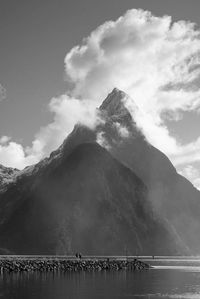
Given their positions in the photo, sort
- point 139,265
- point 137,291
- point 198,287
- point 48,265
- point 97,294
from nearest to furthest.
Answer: point 97,294
point 137,291
point 198,287
point 48,265
point 139,265

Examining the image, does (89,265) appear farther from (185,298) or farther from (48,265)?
(185,298)

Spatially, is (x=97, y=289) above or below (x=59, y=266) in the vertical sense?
below

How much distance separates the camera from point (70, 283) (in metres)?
82.9

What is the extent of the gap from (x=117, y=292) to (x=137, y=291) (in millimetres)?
3512

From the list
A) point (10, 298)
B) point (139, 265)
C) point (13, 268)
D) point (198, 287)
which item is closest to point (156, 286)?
point (198, 287)

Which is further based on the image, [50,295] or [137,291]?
[137,291]

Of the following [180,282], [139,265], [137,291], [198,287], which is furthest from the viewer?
[139,265]

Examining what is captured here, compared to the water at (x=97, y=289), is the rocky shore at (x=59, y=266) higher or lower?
higher

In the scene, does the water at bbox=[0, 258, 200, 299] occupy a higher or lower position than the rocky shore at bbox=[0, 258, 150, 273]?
lower

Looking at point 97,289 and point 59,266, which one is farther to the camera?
→ point 59,266

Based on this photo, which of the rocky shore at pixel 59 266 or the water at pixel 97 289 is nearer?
the water at pixel 97 289

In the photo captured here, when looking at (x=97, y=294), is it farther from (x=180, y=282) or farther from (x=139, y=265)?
(x=139, y=265)

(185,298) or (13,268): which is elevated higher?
(13,268)

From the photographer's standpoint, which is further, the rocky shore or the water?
the rocky shore
